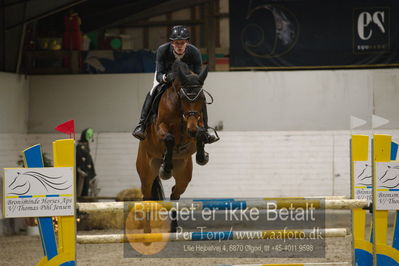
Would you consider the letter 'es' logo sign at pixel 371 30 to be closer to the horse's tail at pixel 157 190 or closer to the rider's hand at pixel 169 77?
the horse's tail at pixel 157 190

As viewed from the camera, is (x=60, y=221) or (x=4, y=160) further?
(x=4, y=160)

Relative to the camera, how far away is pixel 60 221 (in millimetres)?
4109

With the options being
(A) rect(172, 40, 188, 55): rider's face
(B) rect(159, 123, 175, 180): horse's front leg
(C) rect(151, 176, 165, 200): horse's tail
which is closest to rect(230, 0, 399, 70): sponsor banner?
(C) rect(151, 176, 165, 200): horse's tail

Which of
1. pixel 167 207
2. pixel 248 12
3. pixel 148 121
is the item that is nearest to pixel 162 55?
pixel 148 121

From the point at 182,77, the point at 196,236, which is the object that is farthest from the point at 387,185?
the point at 182,77

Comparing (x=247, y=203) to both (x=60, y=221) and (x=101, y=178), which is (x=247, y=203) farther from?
(x=101, y=178)

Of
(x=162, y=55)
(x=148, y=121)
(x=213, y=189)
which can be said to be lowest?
(x=213, y=189)

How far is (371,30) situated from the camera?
34.6ft

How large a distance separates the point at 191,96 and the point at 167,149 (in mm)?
496

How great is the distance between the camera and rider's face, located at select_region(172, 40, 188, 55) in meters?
5.39

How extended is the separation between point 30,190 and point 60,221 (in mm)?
263

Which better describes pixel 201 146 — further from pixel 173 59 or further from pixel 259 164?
pixel 259 164

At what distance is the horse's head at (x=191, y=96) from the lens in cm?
500

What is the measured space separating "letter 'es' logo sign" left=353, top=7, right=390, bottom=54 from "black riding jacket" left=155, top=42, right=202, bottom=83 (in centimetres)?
565
